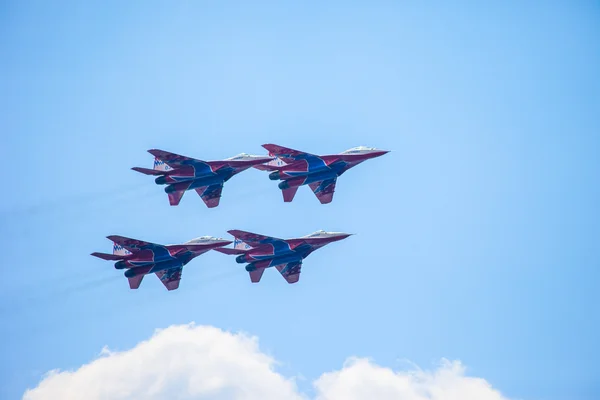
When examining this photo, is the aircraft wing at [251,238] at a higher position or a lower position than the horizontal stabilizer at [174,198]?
lower

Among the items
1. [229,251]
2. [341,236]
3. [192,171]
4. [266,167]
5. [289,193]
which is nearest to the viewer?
[192,171]

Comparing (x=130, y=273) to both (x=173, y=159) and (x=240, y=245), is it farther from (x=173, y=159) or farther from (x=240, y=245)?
(x=173, y=159)

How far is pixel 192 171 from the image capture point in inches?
5925

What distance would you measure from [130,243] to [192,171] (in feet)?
33.2

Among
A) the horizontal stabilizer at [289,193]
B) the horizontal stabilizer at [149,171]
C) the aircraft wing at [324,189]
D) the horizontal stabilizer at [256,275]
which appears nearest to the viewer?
the horizontal stabilizer at [149,171]

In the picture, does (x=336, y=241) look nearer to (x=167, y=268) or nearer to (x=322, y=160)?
(x=322, y=160)

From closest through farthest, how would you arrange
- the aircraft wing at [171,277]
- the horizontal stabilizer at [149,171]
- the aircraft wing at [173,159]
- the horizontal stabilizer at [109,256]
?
1. the horizontal stabilizer at [109,256]
2. the horizontal stabilizer at [149,171]
3. the aircraft wing at [173,159]
4. the aircraft wing at [171,277]

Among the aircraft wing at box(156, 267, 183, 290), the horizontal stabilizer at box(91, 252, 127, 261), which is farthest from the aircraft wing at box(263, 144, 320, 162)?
the horizontal stabilizer at box(91, 252, 127, 261)

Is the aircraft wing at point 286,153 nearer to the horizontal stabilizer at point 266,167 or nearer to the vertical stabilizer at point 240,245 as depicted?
the horizontal stabilizer at point 266,167

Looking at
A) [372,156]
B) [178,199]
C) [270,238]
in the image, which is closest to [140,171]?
[178,199]

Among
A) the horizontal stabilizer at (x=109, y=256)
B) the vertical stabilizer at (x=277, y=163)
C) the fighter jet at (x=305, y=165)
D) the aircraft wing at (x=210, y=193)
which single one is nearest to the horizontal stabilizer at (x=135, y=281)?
the horizontal stabilizer at (x=109, y=256)

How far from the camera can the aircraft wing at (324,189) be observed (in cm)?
15412

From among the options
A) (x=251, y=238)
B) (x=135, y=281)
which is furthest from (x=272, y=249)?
(x=135, y=281)

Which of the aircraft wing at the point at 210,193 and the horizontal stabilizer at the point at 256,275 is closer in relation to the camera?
the horizontal stabilizer at the point at 256,275
